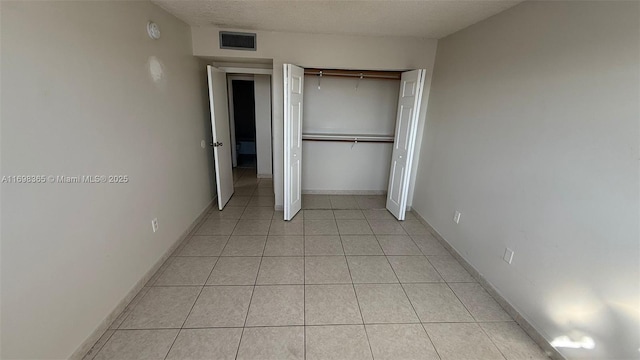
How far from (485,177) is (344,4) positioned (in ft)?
6.29

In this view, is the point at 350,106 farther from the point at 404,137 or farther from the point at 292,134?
the point at 292,134

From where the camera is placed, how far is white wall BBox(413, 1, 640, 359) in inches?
51.6

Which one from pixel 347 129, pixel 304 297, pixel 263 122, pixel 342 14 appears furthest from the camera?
pixel 263 122

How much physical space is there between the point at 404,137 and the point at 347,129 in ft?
3.56

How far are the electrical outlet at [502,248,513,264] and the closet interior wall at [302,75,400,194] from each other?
251 cm

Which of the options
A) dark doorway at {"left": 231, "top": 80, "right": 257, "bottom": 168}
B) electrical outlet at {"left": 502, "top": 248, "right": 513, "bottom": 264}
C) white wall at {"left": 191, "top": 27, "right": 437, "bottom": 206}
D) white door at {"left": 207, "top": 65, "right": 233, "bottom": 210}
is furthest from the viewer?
dark doorway at {"left": 231, "top": 80, "right": 257, "bottom": 168}

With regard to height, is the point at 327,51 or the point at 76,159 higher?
the point at 327,51

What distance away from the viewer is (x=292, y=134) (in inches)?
124

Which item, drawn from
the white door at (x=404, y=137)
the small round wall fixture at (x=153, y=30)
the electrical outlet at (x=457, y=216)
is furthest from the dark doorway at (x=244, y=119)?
the electrical outlet at (x=457, y=216)

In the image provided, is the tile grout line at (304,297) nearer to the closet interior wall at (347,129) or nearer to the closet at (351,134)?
the closet at (351,134)

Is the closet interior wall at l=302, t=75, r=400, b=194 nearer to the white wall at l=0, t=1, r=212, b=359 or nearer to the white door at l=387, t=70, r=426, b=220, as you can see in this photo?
the white door at l=387, t=70, r=426, b=220

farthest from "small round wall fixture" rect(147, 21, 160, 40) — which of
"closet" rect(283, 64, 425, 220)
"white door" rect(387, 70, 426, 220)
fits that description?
"white door" rect(387, 70, 426, 220)

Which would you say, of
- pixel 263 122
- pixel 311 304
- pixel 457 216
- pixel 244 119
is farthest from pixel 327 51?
pixel 244 119

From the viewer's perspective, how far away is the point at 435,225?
3129 millimetres
